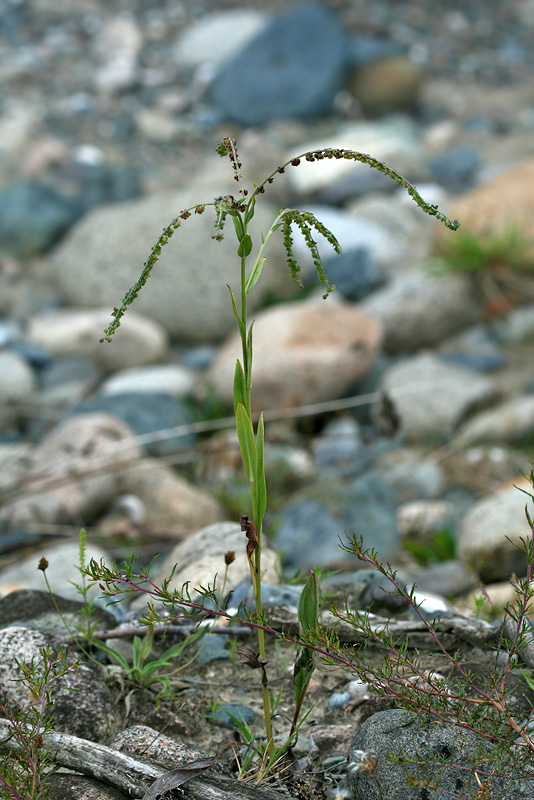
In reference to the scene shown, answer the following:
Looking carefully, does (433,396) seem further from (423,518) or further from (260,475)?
(260,475)

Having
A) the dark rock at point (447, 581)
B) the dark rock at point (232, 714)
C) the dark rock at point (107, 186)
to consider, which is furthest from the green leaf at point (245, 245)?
the dark rock at point (107, 186)

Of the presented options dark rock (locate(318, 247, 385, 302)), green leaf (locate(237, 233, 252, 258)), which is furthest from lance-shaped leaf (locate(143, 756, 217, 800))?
dark rock (locate(318, 247, 385, 302))

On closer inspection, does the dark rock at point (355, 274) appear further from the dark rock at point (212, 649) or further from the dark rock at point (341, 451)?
the dark rock at point (212, 649)

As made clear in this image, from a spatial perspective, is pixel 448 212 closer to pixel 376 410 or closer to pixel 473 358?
pixel 473 358

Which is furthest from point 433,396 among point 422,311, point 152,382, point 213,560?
point 213,560

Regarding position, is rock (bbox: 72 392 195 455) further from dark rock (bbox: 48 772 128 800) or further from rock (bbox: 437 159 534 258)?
dark rock (bbox: 48 772 128 800)

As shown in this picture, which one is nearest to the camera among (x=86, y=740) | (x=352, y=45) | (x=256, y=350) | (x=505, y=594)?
(x=86, y=740)

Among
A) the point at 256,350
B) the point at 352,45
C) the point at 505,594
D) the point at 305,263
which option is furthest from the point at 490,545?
the point at 352,45
